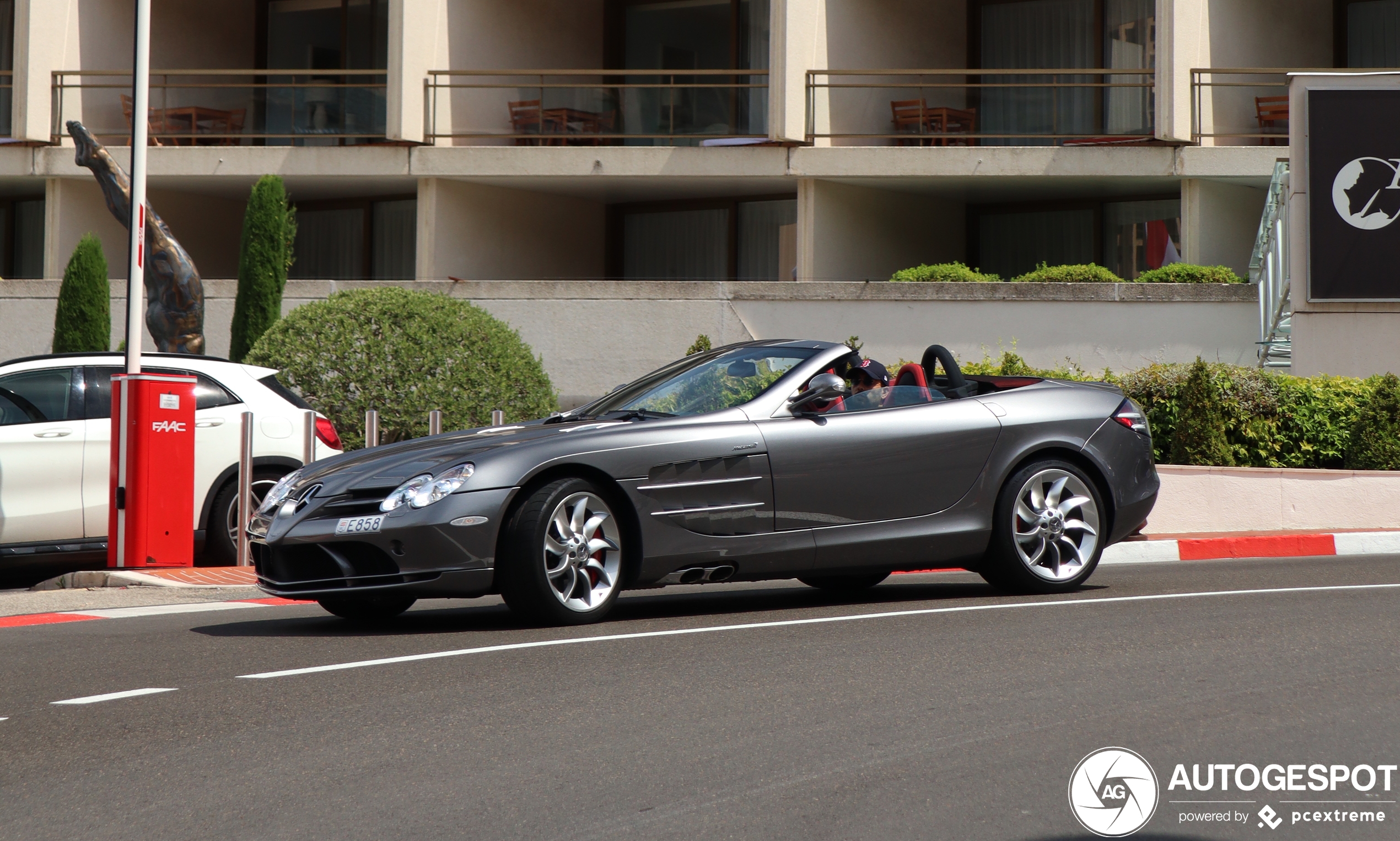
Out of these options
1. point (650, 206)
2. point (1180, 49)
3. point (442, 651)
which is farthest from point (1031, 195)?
point (442, 651)

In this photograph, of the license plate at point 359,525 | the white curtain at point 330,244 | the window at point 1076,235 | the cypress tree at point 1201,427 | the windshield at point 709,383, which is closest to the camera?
the license plate at point 359,525

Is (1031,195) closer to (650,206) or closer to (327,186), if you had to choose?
(650,206)

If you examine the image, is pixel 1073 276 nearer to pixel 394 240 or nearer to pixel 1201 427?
pixel 1201 427

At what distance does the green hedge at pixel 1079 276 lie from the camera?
2148 centimetres

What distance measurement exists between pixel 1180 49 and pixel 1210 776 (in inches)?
803

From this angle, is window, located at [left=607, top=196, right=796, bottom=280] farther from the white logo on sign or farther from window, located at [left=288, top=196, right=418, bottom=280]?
the white logo on sign

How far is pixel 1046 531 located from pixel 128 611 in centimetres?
519

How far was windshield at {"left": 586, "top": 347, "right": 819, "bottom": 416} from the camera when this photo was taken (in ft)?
27.0

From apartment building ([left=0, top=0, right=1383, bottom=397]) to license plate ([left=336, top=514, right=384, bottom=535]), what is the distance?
14.7 m

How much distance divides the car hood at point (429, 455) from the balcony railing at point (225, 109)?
1817 centimetres

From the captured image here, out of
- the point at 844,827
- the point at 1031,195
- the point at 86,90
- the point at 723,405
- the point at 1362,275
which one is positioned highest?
the point at 86,90

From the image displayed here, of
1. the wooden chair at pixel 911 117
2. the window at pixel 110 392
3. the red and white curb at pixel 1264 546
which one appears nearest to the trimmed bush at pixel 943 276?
the wooden chair at pixel 911 117

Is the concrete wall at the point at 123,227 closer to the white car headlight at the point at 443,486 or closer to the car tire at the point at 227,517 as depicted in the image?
the car tire at the point at 227,517

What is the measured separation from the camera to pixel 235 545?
1120cm
